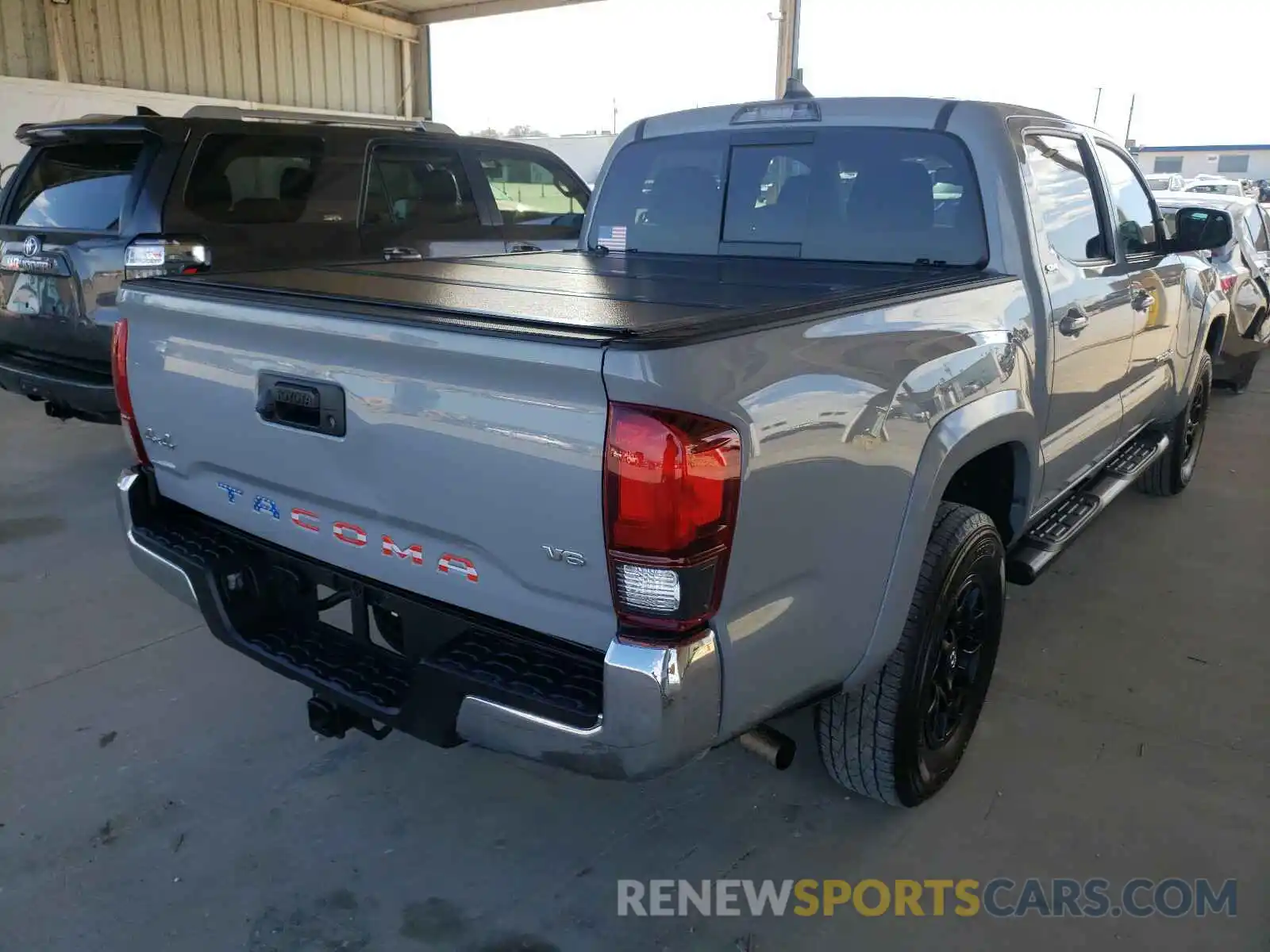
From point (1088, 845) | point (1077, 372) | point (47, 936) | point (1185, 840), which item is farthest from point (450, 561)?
point (1077, 372)

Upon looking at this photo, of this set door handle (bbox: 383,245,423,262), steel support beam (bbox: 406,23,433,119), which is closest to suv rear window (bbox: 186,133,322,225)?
door handle (bbox: 383,245,423,262)

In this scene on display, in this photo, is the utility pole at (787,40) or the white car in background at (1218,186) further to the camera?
the white car in background at (1218,186)

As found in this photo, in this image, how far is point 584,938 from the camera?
2188 millimetres

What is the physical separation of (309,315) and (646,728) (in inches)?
45.0

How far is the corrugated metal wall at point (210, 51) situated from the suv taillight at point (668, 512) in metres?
14.1

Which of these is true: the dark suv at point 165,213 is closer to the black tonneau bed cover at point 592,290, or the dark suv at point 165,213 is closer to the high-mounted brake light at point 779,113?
the black tonneau bed cover at point 592,290

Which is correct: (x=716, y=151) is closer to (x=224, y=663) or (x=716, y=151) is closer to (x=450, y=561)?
(x=450, y=561)

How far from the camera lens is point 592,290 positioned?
2.65 metres

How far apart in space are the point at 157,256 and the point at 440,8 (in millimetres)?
13454

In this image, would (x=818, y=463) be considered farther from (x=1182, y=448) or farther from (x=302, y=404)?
(x=1182, y=448)

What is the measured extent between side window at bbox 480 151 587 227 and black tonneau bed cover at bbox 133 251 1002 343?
3507 mm

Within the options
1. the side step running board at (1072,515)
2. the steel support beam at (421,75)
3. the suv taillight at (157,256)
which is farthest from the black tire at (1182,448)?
the steel support beam at (421,75)

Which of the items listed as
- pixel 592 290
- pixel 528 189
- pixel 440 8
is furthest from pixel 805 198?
pixel 440 8

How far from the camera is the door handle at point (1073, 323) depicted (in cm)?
298
